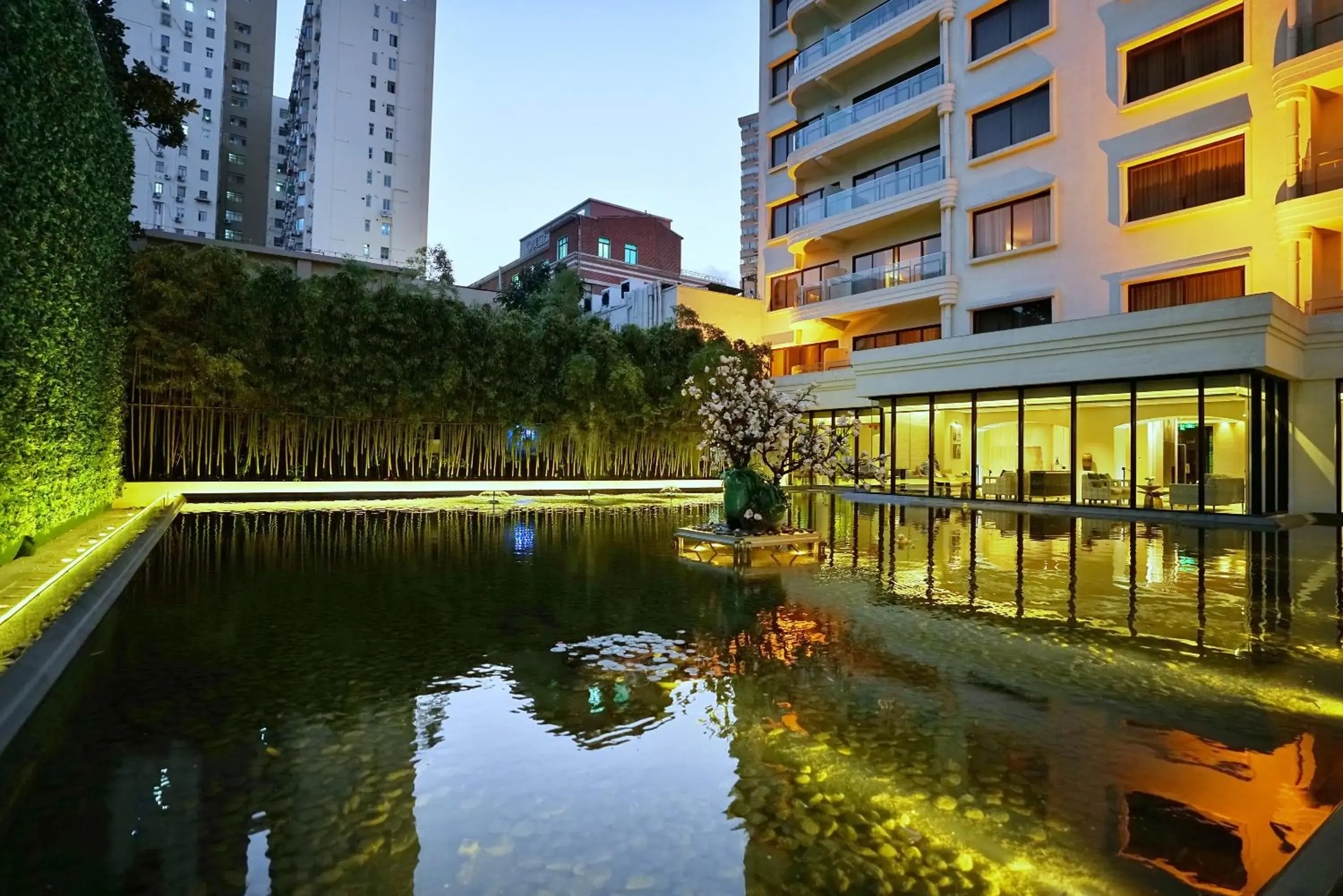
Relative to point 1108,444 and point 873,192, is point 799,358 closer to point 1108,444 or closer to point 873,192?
point 873,192

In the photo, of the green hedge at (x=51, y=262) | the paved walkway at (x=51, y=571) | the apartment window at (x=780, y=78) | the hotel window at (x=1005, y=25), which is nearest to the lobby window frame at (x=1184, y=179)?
the hotel window at (x=1005, y=25)

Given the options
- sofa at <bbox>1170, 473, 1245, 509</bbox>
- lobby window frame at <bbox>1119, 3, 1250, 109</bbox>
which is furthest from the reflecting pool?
lobby window frame at <bbox>1119, 3, 1250, 109</bbox>

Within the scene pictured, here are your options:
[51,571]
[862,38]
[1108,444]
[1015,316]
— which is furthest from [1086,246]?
[51,571]

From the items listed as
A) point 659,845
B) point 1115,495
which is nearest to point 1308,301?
point 1115,495

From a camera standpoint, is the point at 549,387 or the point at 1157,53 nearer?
the point at 1157,53

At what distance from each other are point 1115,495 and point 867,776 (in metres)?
15.0

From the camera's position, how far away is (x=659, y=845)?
7.55 feet

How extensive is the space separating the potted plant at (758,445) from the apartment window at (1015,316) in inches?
429

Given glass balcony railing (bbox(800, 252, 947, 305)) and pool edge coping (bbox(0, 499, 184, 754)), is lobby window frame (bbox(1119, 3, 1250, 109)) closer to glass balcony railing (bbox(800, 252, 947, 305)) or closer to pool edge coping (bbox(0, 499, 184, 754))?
glass balcony railing (bbox(800, 252, 947, 305))

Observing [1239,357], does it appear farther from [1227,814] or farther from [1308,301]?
[1227,814]

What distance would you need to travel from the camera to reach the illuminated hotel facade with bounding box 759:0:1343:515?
13.7 metres

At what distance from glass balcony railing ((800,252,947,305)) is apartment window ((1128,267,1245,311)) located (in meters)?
4.88

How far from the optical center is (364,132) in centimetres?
5409

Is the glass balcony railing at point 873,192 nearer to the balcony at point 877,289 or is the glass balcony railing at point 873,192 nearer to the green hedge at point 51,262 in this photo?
the balcony at point 877,289
